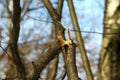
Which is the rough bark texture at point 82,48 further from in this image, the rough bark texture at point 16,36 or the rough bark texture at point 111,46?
the rough bark texture at point 111,46

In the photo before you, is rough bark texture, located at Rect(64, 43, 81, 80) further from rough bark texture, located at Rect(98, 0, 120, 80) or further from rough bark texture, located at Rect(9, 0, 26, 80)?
rough bark texture, located at Rect(9, 0, 26, 80)

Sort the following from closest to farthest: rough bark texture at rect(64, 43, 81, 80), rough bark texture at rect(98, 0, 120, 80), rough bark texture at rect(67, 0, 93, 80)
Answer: rough bark texture at rect(98, 0, 120, 80), rough bark texture at rect(64, 43, 81, 80), rough bark texture at rect(67, 0, 93, 80)

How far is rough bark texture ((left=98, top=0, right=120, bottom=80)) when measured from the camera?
8.29 ft

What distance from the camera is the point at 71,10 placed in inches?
187

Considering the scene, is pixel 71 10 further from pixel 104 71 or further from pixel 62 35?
pixel 104 71

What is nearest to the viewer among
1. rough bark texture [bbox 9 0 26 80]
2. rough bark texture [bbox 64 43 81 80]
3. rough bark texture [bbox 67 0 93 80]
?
rough bark texture [bbox 64 43 81 80]

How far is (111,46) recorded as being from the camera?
255cm

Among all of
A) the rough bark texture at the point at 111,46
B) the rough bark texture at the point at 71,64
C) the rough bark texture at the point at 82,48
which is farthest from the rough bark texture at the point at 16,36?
the rough bark texture at the point at 111,46

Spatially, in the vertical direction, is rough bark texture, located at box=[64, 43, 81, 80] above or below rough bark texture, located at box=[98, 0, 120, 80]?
below

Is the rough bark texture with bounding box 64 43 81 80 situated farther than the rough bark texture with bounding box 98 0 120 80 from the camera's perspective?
Yes

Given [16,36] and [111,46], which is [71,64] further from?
[16,36]

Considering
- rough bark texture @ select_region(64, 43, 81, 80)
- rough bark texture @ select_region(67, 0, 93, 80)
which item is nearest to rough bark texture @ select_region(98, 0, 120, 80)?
rough bark texture @ select_region(64, 43, 81, 80)

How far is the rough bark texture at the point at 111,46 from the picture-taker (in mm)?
2527

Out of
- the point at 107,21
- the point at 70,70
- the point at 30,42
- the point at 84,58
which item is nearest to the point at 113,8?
the point at 107,21
